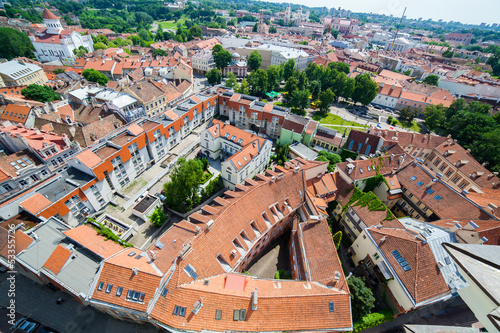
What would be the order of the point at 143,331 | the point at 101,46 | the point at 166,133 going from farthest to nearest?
1. the point at 101,46
2. the point at 166,133
3. the point at 143,331

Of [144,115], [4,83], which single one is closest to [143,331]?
[144,115]

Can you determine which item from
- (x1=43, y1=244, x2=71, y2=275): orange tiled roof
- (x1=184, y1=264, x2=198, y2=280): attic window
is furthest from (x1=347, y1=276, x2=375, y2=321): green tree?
(x1=43, y1=244, x2=71, y2=275): orange tiled roof

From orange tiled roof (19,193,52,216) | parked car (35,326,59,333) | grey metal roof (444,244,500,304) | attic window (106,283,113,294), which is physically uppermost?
grey metal roof (444,244,500,304)

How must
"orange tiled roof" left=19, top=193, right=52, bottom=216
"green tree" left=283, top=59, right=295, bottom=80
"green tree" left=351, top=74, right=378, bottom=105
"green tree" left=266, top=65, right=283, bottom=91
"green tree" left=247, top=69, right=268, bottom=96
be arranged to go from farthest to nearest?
"green tree" left=283, top=59, right=295, bottom=80, "green tree" left=266, top=65, right=283, bottom=91, "green tree" left=247, top=69, right=268, bottom=96, "green tree" left=351, top=74, right=378, bottom=105, "orange tiled roof" left=19, top=193, right=52, bottom=216

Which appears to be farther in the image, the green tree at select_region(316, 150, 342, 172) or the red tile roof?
the green tree at select_region(316, 150, 342, 172)

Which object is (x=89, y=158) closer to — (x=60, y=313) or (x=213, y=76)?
(x=60, y=313)

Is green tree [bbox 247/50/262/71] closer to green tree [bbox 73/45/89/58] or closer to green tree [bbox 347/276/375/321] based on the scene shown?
green tree [bbox 73/45/89/58]

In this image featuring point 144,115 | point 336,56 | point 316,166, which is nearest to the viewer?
point 316,166

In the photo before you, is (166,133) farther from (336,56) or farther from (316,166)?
(336,56)
